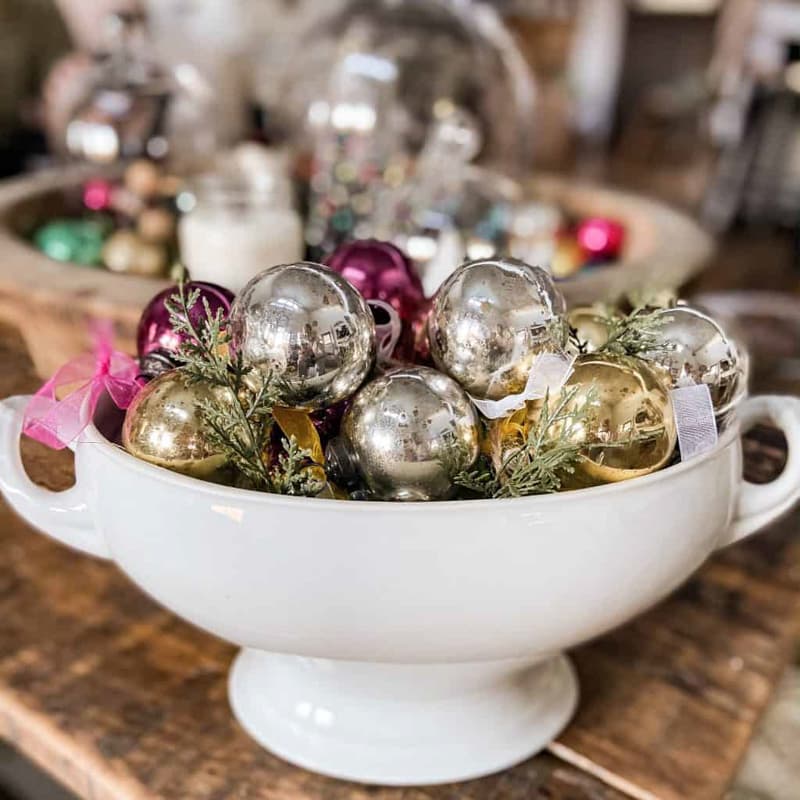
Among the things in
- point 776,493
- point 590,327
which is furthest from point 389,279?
point 776,493

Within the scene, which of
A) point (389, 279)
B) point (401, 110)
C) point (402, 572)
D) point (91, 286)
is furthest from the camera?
point (401, 110)

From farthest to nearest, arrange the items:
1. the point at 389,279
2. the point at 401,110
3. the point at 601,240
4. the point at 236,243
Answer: the point at 401,110 < the point at 601,240 < the point at 236,243 < the point at 389,279

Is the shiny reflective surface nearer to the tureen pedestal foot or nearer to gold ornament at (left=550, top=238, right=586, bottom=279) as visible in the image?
the tureen pedestal foot

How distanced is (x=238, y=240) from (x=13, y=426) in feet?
1.10

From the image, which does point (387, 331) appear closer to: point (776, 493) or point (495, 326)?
point (495, 326)

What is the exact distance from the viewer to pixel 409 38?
1181 millimetres

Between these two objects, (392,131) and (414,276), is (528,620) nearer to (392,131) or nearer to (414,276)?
(414,276)

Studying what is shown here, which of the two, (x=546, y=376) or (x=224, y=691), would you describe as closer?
(x=546, y=376)

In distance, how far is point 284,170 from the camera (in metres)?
0.95

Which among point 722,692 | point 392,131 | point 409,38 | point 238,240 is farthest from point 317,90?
point 722,692

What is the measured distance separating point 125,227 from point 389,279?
0.53 m

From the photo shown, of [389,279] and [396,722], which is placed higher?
[389,279]

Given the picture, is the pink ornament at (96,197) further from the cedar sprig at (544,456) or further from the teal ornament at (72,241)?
the cedar sprig at (544,456)

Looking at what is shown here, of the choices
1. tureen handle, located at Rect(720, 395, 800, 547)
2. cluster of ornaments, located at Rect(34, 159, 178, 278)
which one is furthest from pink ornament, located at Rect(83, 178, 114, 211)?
tureen handle, located at Rect(720, 395, 800, 547)
